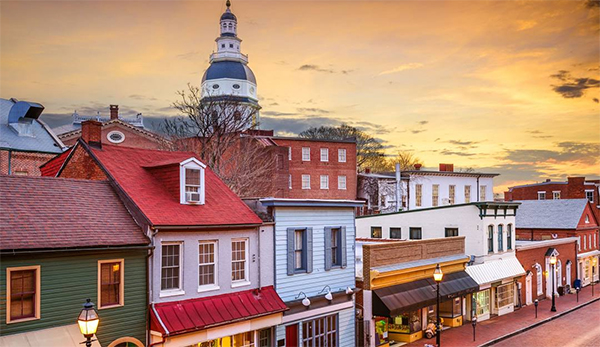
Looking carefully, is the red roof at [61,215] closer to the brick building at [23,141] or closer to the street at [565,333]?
the street at [565,333]

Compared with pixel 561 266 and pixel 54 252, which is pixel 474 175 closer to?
pixel 561 266

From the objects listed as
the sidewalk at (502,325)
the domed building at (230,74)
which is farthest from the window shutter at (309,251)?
the domed building at (230,74)

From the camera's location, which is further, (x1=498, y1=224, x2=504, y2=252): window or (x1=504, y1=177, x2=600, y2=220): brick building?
(x1=504, y1=177, x2=600, y2=220): brick building

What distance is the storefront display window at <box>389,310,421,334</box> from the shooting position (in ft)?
91.8

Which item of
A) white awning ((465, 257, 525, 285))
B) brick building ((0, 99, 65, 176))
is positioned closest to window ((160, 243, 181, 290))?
white awning ((465, 257, 525, 285))

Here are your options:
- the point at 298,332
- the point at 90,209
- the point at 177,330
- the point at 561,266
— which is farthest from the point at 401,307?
the point at 561,266

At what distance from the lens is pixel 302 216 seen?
22.5 m

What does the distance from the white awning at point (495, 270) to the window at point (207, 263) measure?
746 inches

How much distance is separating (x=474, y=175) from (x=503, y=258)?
4004cm

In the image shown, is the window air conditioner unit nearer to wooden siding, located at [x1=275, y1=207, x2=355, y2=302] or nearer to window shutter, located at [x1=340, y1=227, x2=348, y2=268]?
wooden siding, located at [x1=275, y1=207, x2=355, y2=302]

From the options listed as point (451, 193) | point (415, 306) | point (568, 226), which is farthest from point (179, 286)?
point (451, 193)

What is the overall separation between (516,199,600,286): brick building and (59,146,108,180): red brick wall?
1784 inches

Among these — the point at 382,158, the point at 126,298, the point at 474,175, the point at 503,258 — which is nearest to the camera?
the point at 126,298

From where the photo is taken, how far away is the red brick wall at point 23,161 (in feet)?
125
